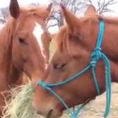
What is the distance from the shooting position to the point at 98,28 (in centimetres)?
317

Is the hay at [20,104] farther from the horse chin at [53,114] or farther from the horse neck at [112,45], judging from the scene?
the horse neck at [112,45]

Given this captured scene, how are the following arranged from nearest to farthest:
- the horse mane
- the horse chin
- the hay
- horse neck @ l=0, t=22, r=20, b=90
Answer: the horse mane
the horse chin
the hay
horse neck @ l=0, t=22, r=20, b=90

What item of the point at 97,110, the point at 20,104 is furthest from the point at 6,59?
the point at 97,110

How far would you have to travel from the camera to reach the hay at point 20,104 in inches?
179

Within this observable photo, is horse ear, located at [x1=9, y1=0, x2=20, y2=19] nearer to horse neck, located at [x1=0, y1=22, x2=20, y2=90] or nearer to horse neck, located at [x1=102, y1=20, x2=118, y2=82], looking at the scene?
horse neck, located at [x1=0, y1=22, x2=20, y2=90]

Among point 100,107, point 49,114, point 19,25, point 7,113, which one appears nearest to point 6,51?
point 19,25

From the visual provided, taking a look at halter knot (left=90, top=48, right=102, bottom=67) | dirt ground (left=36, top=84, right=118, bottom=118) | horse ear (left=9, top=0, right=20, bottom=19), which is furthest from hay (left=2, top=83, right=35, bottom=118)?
dirt ground (left=36, top=84, right=118, bottom=118)

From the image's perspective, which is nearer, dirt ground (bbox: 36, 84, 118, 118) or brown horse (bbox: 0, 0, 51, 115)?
brown horse (bbox: 0, 0, 51, 115)

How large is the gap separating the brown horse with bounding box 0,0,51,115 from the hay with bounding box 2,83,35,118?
0.15m

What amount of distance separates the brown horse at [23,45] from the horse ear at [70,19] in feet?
4.19

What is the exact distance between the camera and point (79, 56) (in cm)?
313

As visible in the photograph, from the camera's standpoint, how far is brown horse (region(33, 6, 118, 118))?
3.13 meters

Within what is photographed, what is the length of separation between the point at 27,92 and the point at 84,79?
4.99 feet

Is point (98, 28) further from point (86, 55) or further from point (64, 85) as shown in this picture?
point (64, 85)
